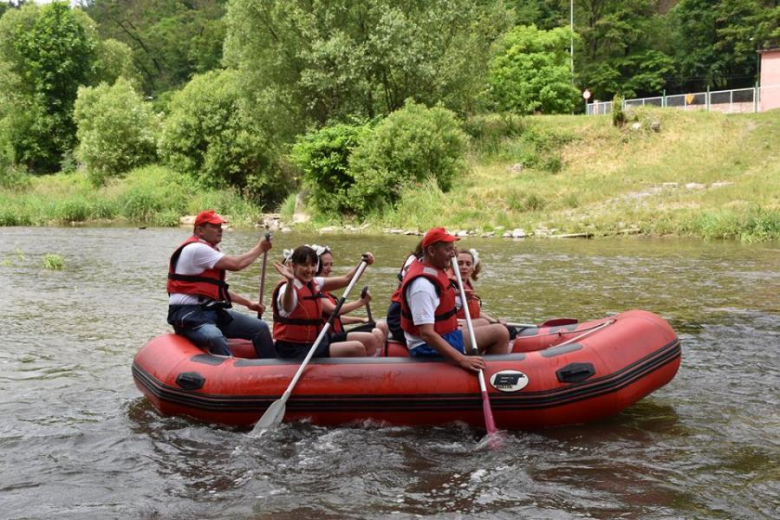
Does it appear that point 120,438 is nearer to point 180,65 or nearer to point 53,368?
point 53,368

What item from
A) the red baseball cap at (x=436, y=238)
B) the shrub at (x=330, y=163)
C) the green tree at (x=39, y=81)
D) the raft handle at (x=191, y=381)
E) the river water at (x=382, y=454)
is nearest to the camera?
the river water at (x=382, y=454)

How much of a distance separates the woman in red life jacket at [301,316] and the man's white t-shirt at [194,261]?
2.01ft

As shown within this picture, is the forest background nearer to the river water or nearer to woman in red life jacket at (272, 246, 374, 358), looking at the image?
the river water

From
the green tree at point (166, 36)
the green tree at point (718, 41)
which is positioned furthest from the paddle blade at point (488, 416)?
the green tree at point (166, 36)

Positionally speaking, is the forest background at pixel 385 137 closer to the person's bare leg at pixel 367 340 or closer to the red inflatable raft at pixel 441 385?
the red inflatable raft at pixel 441 385

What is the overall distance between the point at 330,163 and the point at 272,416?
17.4m

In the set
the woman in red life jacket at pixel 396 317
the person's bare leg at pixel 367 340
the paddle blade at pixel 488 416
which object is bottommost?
the paddle blade at pixel 488 416

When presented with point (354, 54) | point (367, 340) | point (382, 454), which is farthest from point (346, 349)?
point (354, 54)

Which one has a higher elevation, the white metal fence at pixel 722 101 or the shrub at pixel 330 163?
the white metal fence at pixel 722 101

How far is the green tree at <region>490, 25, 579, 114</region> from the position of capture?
1153 inches

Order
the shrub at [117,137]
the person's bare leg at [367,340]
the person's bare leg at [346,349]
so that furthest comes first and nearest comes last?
the shrub at [117,137]
the person's bare leg at [367,340]
the person's bare leg at [346,349]

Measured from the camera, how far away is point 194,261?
5781 mm

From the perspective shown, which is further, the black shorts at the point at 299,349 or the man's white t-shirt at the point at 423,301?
the black shorts at the point at 299,349

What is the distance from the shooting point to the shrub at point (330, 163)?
2206 cm
